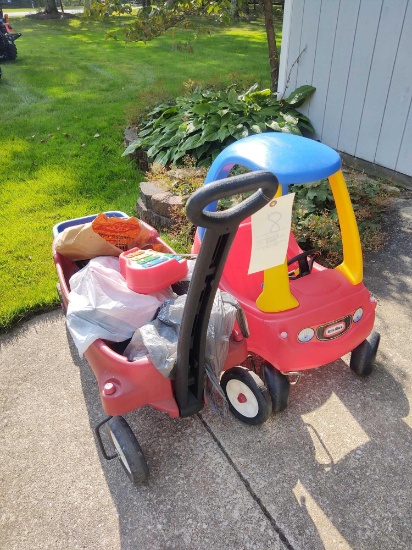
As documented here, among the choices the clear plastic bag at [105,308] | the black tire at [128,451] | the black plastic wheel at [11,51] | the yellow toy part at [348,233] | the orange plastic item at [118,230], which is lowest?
the black tire at [128,451]

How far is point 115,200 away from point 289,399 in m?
2.59

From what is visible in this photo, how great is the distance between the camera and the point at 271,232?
155 cm

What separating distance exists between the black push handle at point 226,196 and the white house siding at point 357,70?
10.3ft

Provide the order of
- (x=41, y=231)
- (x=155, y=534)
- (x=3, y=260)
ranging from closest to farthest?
1. (x=155, y=534)
2. (x=3, y=260)
3. (x=41, y=231)

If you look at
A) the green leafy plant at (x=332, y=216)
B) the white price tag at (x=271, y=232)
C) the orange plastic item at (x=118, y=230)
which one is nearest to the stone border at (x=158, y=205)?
the green leafy plant at (x=332, y=216)

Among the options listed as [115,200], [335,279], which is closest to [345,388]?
[335,279]

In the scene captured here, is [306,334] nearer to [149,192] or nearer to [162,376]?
[162,376]

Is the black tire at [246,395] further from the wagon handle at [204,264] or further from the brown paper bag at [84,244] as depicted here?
the brown paper bag at [84,244]

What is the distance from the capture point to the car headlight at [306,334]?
1864 mm

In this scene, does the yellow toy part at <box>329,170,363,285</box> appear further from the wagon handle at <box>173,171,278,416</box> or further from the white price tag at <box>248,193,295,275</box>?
the wagon handle at <box>173,171,278,416</box>

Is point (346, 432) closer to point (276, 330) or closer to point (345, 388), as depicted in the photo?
point (345, 388)

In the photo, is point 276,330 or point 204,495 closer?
point 204,495

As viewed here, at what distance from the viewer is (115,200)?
4.04 meters

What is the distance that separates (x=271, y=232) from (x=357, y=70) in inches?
126
